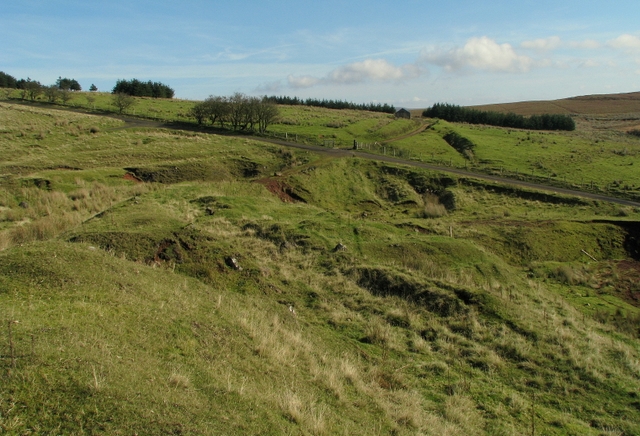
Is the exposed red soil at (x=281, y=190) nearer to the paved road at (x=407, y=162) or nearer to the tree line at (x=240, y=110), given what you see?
the paved road at (x=407, y=162)

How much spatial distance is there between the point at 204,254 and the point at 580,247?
69.0 feet

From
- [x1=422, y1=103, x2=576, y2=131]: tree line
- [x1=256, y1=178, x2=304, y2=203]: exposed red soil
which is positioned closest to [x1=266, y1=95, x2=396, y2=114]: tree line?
[x1=422, y1=103, x2=576, y2=131]: tree line

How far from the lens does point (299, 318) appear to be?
12445 millimetres

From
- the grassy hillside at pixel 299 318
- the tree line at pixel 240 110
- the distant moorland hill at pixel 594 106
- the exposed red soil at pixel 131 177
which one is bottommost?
the grassy hillside at pixel 299 318

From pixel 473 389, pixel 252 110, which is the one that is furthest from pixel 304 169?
pixel 473 389

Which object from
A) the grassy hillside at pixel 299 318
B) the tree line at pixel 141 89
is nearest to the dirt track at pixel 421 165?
the grassy hillside at pixel 299 318

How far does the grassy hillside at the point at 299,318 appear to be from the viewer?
6457mm

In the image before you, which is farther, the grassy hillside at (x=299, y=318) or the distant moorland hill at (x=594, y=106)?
the distant moorland hill at (x=594, y=106)

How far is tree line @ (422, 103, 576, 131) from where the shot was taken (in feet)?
285

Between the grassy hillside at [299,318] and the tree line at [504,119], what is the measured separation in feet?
211

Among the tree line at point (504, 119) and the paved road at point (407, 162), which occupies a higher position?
the tree line at point (504, 119)

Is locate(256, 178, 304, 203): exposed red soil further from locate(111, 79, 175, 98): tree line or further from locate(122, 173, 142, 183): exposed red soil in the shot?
locate(111, 79, 175, 98): tree line

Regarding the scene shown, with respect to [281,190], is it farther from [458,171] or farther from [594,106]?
[594,106]

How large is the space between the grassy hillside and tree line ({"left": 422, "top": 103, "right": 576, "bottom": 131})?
2535 inches
